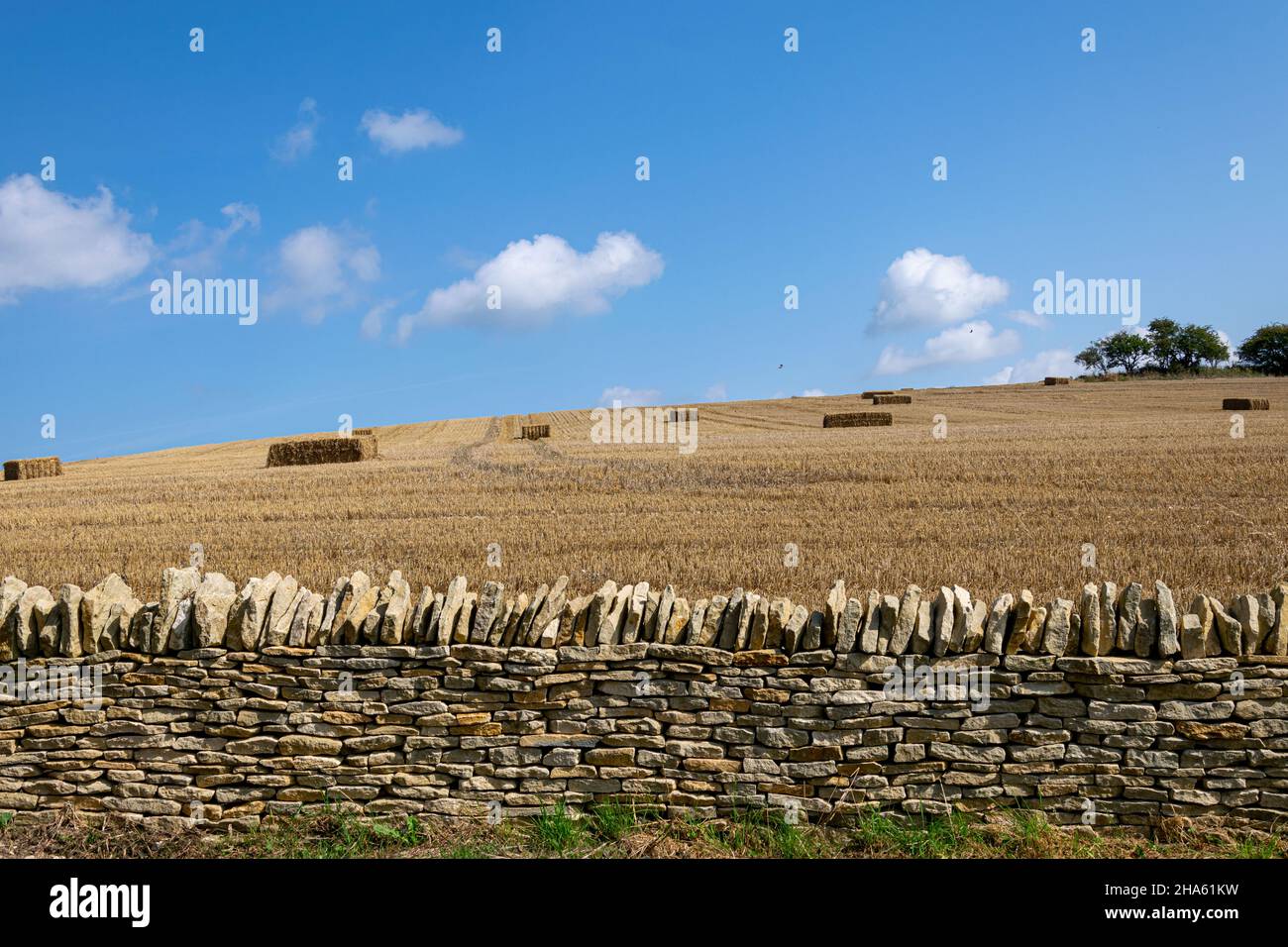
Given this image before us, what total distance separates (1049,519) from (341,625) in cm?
1180

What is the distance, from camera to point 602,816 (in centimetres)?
650

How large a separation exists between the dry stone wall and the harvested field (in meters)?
3.58

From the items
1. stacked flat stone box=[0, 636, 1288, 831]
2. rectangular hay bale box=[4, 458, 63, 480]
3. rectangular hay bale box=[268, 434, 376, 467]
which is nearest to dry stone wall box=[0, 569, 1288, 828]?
stacked flat stone box=[0, 636, 1288, 831]

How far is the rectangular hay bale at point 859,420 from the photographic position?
37.9 m

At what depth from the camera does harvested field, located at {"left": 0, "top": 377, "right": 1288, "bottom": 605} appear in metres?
11.5

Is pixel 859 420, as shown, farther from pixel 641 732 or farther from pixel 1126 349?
pixel 1126 349

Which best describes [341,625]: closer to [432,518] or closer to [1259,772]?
[1259,772]

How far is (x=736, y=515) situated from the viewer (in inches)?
621

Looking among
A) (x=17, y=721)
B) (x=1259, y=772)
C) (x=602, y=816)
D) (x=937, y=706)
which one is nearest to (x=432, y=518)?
(x=17, y=721)

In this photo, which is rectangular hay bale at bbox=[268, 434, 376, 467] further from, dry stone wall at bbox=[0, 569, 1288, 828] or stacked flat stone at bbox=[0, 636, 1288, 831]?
stacked flat stone at bbox=[0, 636, 1288, 831]

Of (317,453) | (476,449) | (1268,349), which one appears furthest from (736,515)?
(1268,349)

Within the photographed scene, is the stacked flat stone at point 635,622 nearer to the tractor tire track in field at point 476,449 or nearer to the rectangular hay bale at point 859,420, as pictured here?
the tractor tire track in field at point 476,449

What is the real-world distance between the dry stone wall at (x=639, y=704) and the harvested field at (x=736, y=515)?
3.58 metres

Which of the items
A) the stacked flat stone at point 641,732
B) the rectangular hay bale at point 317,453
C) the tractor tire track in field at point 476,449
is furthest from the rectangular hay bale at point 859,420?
the stacked flat stone at point 641,732
